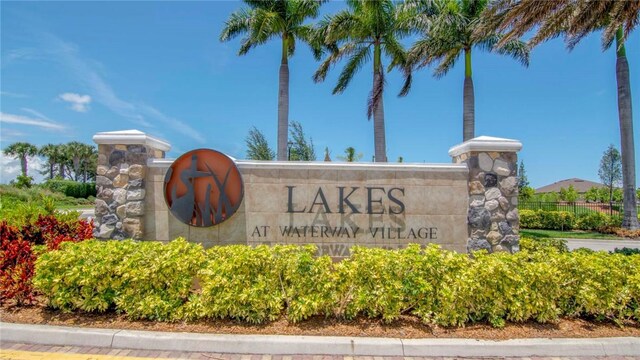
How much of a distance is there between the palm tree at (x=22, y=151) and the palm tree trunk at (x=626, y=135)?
88.8m

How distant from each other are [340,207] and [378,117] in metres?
12.1

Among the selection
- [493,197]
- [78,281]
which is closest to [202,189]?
[78,281]

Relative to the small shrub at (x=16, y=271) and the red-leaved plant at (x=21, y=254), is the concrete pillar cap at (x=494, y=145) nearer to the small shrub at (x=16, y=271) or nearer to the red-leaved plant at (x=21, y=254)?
the red-leaved plant at (x=21, y=254)

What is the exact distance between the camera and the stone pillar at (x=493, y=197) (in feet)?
18.4

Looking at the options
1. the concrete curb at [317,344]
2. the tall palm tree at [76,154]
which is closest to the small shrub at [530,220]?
the concrete curb at [317,344]

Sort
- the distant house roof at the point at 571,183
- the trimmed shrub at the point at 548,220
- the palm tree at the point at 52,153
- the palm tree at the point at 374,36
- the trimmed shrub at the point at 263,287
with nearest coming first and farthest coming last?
the trimmed shrub at the point at 263,287
the palm tree at the point at 374,36
the trimmed shrub at the point at 548,220
the distant house roof at the point at 571,183
the palm tree at the point at 52,153

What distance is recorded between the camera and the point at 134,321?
3.91 m

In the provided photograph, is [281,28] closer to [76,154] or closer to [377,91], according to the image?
[377,91]

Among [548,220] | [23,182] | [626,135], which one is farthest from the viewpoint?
[23,182]

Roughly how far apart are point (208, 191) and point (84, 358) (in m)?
2.83

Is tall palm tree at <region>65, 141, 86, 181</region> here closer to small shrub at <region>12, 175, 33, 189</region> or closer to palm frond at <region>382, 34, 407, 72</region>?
small shrub at <region>12, 175, 33, 189</region>

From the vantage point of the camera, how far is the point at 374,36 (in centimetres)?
1636

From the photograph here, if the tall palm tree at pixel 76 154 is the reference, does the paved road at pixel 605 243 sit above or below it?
below

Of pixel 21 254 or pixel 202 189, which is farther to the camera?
pixel 202 189
